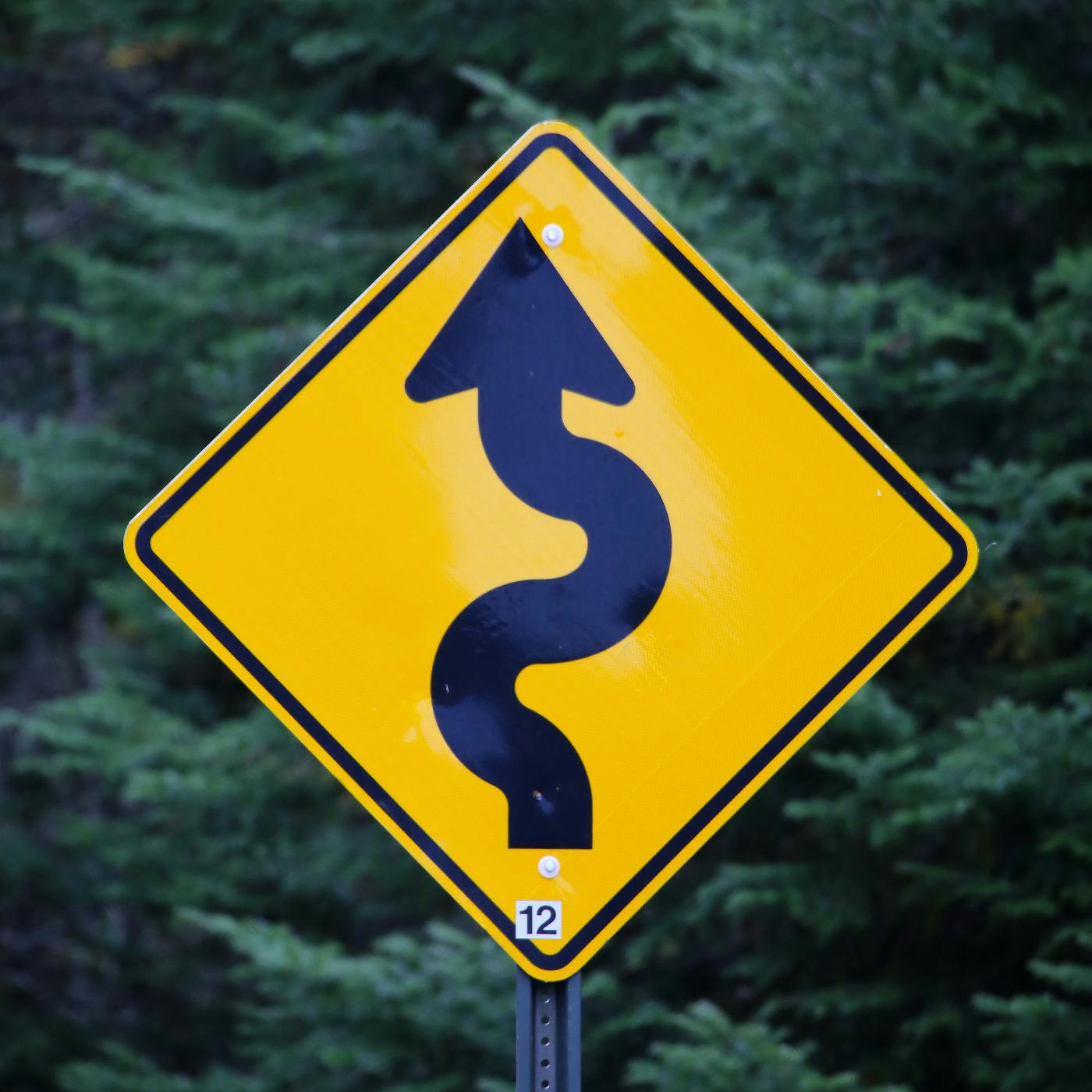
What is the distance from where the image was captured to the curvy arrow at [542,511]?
172 centimetres

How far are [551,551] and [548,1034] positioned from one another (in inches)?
26.2

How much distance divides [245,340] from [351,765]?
3.84 meters

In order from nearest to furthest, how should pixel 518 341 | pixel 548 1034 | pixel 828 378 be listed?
1. pixel 548 1034
2. pixel 518 341
3. pixel 828 378

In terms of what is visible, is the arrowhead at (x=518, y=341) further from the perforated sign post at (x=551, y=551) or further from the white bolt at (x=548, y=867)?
the white bolt at (x=548, y=867)

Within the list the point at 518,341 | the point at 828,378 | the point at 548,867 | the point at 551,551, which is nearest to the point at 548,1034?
the point at 548,867

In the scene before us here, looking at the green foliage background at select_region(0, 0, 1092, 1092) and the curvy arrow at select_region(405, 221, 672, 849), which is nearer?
the curvy arrow at select_region(405, 221, 672, 849)

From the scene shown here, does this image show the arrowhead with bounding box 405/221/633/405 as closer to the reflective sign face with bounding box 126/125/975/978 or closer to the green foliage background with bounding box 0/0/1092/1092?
the reflective sign face with bounding box 126/125/975/978

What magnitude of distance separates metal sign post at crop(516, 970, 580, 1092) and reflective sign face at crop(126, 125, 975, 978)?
0.13 ft

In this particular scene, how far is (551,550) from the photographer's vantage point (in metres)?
1.77

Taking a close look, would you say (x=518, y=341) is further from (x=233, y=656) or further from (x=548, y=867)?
(x=548, y=867)

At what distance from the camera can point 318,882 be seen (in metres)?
5.34

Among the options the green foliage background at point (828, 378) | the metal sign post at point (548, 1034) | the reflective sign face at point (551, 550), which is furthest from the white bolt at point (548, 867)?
the green foliage background at point (828, 378)

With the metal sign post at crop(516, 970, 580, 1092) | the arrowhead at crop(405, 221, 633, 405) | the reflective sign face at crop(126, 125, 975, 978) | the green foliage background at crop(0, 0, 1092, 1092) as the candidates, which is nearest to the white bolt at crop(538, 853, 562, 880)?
the reflective sign face at crop(126, 125, 975, 978)

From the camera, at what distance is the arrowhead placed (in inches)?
71.1
